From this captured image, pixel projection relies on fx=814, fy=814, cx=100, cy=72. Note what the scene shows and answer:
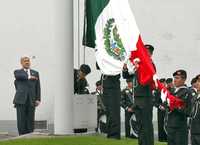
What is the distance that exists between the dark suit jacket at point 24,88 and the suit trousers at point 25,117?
11 cm

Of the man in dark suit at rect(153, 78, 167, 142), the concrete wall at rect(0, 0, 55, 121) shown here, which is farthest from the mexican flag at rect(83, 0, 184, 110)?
the concrete wall at rect(0, 0, 55, 121)

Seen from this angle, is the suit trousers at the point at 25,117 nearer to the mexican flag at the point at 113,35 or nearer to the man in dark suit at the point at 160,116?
the mexican flag at the point at 113,35

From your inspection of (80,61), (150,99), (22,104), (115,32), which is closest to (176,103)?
(150,99)

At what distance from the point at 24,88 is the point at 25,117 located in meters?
0.54

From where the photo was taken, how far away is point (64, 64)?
13945 mm

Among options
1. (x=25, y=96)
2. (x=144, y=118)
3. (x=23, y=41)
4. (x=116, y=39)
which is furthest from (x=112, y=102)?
(x=23, y=41)

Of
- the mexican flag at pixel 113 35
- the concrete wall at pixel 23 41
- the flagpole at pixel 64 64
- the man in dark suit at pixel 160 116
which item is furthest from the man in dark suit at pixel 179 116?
the concrete wall at pixel 23 41

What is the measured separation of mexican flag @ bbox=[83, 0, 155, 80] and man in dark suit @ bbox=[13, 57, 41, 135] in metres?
1.77

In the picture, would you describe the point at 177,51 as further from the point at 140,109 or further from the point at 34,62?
the point at 140,109

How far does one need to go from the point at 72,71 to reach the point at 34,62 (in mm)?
4401

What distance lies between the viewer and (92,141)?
43.1ft

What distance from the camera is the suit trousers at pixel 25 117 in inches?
595

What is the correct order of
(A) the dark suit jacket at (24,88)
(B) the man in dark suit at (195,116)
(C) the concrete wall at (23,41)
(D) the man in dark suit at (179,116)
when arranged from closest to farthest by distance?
(D) the man in dark suit at (179,116)
(B) the man in dark suit at (195,116)
(A) the dark suit jacket at (24,88)
(C) the concrete wall at (23,41)

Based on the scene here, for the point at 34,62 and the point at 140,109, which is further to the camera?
the point at 34,62
